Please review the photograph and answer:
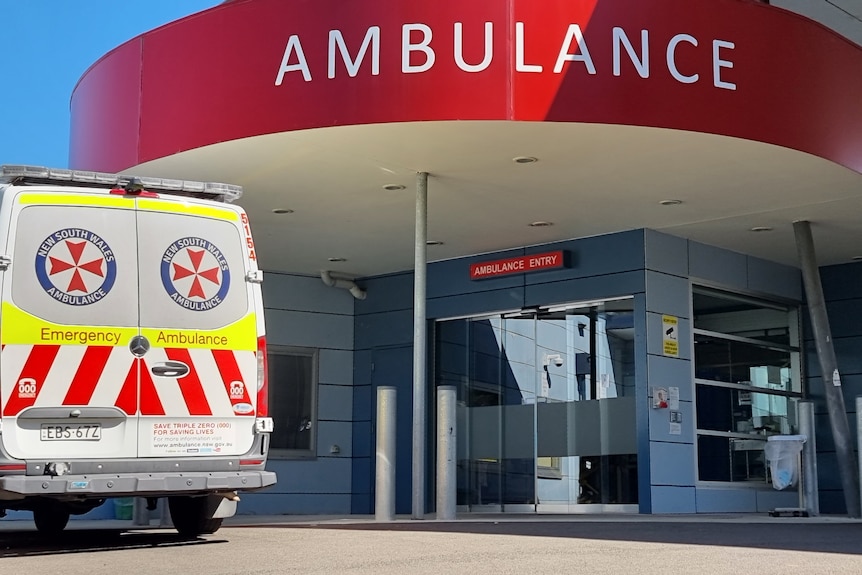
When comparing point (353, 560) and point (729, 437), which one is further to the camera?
point (729, 437)

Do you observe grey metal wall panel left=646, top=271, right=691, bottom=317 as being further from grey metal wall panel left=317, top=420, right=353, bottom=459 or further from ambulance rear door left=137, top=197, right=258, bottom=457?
ambulance rear door left=137, top=197, right=258, bottom=457

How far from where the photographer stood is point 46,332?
7840 millimetres

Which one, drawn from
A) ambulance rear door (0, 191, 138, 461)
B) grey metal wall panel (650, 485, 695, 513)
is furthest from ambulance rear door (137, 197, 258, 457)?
grey metal wall panel (650, 485, 695, 513)

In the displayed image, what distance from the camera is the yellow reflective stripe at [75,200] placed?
315 inches

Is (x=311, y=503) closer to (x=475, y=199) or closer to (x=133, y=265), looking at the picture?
(x=475, y=199)

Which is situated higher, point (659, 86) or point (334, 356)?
point (659, 86)

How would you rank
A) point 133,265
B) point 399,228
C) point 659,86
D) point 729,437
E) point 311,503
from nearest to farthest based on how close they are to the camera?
point 133,265 → point 659,86 → point 399,228 → point 729,437 → point 311,503

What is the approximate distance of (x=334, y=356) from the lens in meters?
18.3

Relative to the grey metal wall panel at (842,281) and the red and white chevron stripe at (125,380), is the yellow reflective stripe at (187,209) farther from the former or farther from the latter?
the grey metal wall panel at (842,281)

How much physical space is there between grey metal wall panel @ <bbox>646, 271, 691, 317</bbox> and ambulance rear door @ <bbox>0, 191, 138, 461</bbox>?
8540 millimetres

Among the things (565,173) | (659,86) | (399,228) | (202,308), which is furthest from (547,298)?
(202,308)

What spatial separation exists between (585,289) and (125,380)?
869cm

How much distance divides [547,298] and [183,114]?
6129 millimetres

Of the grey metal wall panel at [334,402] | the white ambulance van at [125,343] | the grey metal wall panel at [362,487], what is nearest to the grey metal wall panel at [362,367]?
the grey metal wall panel at [334,402]
